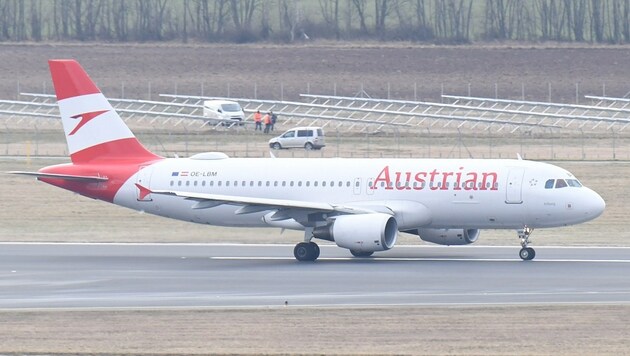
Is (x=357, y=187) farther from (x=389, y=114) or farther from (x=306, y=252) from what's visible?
(x=389, y=114)

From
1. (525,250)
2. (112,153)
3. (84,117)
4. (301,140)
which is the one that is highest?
(84,117)

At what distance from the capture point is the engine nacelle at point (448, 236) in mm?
40312

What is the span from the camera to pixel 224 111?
3305 inches

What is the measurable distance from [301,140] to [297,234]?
88.6ft

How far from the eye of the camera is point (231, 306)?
95.5 ft

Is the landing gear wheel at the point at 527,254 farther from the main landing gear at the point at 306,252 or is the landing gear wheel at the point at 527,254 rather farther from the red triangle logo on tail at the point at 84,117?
the red triangle logo on tail at the point at 84,117

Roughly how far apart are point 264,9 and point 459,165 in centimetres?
8252

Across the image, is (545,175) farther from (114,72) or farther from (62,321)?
(114,72)

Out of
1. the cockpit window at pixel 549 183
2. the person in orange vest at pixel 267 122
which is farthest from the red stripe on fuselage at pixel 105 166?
the person in orange vest at pixel 267 122

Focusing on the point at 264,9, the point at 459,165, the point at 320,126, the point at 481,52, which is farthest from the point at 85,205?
the point at 264,9

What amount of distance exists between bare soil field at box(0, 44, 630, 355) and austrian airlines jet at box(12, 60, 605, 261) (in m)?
4.28

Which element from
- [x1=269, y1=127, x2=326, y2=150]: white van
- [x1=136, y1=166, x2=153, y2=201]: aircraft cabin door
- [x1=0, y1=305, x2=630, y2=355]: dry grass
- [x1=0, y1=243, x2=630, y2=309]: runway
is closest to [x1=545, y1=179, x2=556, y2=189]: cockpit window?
[x1=0, y1=243, x2=630, y2=309]: runway

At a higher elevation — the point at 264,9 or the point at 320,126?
the point at 264,9

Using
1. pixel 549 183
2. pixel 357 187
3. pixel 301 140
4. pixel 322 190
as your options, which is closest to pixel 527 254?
pixel 549 183
